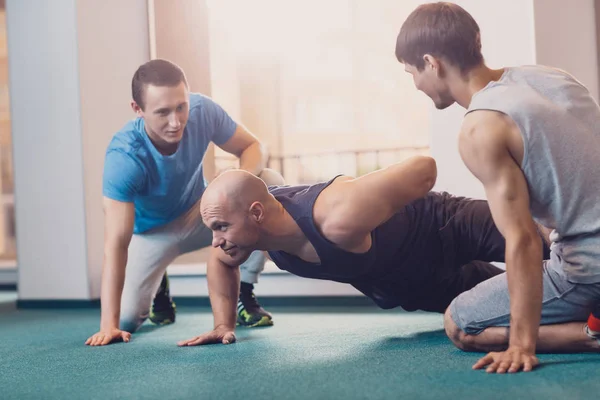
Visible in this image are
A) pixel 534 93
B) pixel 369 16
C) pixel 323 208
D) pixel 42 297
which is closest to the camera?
pixel 534 93

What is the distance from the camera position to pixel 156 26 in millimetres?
4238

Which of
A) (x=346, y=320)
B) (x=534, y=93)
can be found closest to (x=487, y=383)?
(x=534, y=93)

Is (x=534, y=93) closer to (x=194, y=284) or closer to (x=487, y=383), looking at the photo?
(x=487, y=383)

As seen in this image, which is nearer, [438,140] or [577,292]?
[577,292]

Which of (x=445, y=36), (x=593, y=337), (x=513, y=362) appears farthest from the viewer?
(x=593, y=337)

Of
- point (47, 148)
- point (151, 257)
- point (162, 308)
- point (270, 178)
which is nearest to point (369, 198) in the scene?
point (270, 178)

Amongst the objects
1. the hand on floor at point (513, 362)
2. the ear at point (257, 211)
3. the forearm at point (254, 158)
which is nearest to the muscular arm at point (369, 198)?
the ear at point (257, 211)

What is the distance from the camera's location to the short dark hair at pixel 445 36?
1.86 meters

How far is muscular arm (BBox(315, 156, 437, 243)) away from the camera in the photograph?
6.78 ft

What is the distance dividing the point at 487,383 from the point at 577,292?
42 cm

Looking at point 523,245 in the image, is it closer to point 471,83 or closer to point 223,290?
point 471,83

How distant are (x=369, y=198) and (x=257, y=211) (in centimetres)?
31

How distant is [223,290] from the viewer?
2479 millimetres

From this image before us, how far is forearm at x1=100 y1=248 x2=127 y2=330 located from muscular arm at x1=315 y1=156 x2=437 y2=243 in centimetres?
89
